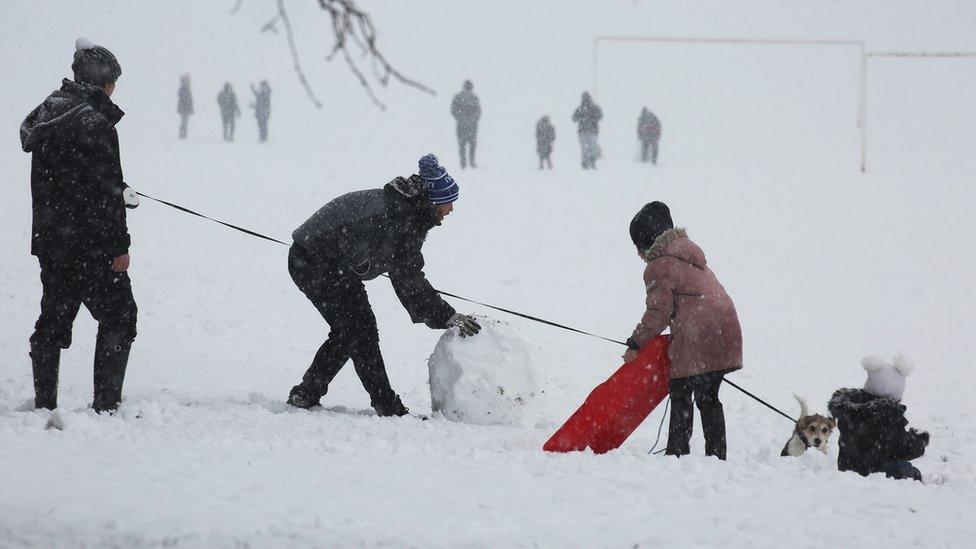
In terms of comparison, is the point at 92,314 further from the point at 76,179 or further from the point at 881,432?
the point at 881,432

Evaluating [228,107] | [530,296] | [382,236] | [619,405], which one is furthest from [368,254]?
[228,107]

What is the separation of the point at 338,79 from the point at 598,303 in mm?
30751

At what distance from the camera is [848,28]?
37938mm

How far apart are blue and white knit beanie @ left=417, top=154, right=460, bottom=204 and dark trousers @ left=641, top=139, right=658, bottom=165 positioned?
19433mm

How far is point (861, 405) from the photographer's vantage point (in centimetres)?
450

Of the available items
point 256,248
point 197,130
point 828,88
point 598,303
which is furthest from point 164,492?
point 828,88

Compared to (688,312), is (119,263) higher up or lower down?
higher up

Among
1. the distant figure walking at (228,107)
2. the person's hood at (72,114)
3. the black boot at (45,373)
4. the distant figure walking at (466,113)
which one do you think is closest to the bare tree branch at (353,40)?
the person's hood at (72,114)

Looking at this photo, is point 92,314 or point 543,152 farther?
point 543,152

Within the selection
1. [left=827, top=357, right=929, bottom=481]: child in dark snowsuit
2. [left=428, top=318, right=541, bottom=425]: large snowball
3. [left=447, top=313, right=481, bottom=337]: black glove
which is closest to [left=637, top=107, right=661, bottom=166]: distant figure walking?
[left=428, top=318, right=541, bottom=425]: large snowball

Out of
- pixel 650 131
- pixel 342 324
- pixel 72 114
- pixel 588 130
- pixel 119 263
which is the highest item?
pixel 650 131

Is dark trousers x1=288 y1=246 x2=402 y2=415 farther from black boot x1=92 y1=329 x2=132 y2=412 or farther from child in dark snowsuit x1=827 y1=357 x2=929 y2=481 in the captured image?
child in dark snowsuit x1=827 y1=357 x2=929 y2=481

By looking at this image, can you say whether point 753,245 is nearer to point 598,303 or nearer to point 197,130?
point 598,303

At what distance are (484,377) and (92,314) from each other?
6.63 ft
